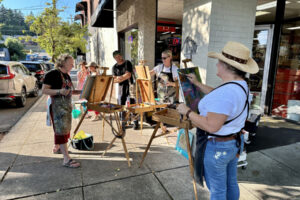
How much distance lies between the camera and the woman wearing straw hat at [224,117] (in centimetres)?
161

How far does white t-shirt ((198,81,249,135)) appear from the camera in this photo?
1581 millimetres

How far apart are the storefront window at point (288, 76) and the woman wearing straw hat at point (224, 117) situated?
5.26m

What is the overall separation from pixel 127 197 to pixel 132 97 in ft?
10.0

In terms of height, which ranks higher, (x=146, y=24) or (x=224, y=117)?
(x=146, y=24)

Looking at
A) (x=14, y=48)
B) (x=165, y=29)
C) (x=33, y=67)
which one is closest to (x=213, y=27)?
(x=165, y=29)

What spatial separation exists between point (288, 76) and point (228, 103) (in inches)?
237

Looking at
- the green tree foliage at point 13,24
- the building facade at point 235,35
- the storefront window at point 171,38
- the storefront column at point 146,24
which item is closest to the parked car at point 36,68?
the building facade at point 235,35

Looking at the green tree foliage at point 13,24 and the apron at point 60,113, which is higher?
the green tree foliage at point 13,24

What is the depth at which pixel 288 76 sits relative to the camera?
20.7 ft

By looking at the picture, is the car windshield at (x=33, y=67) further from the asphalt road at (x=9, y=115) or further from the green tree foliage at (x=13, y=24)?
the green tree foliage at (x=13, y=24)

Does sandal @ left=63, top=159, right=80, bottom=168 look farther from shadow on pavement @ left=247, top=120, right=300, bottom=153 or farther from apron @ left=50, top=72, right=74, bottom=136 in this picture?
shadow on pavement @ left=247, top=120, right=300, bottom=153

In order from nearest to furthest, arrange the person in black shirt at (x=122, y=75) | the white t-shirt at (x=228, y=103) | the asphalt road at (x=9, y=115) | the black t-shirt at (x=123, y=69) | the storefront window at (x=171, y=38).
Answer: the white t-shirt at (x=228, y=103), the person in black shirt at (x=122, y=75), the black t-shirt at (x=123, y=69), the asphalt road at (x=9, y=115), the storefront window at (x=171, y=38)

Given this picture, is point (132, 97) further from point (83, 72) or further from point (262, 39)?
point (262, 39)

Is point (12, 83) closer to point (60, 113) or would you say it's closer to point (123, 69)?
point (123, 69)
